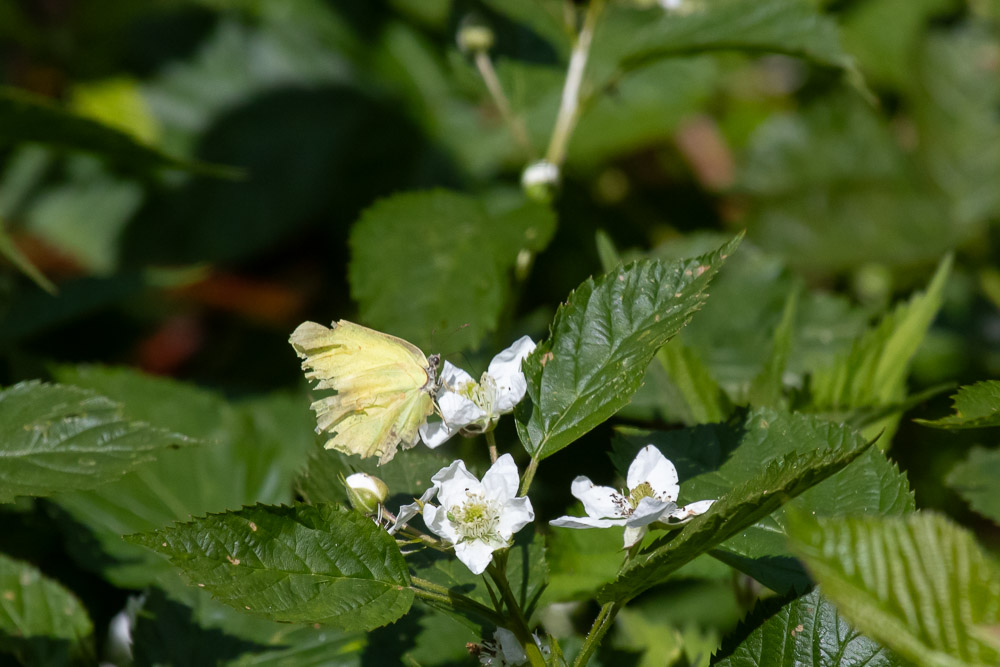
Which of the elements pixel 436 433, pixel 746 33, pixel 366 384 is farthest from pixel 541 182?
pixel 436 433

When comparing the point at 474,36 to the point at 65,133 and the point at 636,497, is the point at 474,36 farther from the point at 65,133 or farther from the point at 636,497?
the point at 636,497

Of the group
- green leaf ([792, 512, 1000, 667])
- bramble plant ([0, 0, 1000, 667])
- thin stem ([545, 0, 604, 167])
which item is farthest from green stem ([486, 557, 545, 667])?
thin stem ([545, 0, 604, 167])

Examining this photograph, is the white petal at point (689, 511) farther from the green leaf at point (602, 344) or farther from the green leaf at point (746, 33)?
the green leaf at point (746, 33)

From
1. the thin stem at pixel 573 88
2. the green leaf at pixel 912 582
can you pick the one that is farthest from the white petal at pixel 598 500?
the thin stem at pixel 573 88

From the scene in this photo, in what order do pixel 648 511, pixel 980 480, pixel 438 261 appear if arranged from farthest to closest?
pixel 438 261 → pixel 980 480 → pixel 648 511

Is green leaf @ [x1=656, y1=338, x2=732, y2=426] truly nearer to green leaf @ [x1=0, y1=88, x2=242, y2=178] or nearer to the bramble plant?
the bramble plant

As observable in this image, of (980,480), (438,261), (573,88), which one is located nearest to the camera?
(980,480)

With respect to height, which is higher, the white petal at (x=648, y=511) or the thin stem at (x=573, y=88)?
the thin stem at (x=573, y=88)
